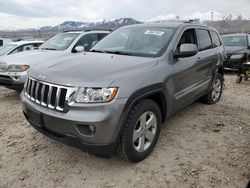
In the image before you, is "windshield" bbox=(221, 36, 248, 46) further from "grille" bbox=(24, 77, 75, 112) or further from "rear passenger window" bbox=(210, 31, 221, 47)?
"grille" bbox=(24, 77, 75, 112)

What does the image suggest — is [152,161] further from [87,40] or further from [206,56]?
[87,40]

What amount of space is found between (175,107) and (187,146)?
61 cm

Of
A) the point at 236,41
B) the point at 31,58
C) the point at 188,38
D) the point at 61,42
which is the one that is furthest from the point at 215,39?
the point at 236,41

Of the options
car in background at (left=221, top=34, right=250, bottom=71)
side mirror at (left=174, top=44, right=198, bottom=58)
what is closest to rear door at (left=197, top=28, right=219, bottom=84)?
side mirror at (left=174, top=44, right=198, bottom=58)

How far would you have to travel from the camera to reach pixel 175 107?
3607 millimetres

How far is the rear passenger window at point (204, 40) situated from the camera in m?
4.47

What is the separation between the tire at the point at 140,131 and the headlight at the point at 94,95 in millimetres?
375

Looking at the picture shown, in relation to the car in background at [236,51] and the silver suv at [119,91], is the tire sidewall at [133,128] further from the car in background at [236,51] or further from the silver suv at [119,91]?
the car in background at [236,51]

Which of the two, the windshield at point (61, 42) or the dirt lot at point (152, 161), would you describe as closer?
the dirt lot at point (152, 161)

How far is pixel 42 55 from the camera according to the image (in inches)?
231

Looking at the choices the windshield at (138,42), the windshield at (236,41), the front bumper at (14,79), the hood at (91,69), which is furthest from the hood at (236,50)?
the front bumper at (14,79)

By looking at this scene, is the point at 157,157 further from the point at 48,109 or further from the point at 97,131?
the point at 48,109

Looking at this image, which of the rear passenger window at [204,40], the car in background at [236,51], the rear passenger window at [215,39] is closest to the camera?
the rear passenger window at [204,40]

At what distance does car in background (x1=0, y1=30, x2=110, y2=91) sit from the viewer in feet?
17.5
